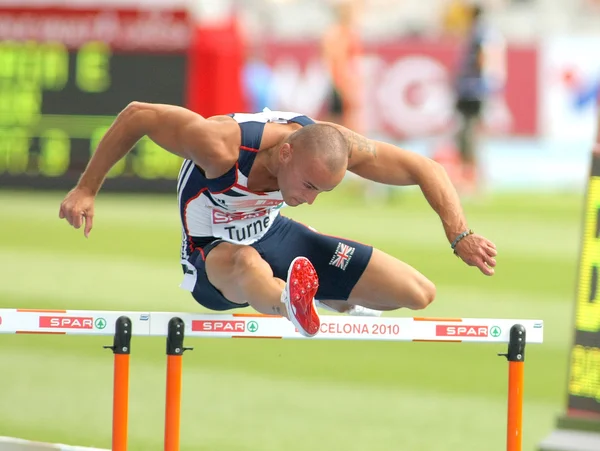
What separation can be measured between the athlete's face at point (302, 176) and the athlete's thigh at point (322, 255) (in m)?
0.78

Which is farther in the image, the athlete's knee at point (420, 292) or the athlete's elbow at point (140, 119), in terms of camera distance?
the athlete's knee at point (420, 292)

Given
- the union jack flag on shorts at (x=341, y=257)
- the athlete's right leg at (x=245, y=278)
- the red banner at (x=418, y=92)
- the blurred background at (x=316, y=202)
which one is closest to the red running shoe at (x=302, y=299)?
the athlete's right leg at (x=245, y=278)

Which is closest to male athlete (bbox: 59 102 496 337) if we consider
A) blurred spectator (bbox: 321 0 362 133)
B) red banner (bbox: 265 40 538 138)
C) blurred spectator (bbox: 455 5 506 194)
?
blurred spectator (bbox: 321 0 362 133)

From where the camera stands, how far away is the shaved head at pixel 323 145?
5.09m

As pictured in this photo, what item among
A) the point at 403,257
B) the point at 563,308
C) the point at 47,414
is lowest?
the point at 47,414

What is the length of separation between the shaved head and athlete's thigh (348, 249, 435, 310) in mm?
1024

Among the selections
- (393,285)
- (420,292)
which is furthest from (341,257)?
(420,292)

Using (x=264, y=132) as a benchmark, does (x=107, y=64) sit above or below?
above

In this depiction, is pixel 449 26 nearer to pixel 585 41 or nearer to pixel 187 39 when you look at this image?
pixel 585 41

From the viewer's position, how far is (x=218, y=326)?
4973 mm

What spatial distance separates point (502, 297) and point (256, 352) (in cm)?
288

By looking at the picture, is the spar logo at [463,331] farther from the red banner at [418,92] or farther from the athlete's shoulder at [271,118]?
the red banner at [418,92]

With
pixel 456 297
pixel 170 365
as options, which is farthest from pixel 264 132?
pixel 456 297

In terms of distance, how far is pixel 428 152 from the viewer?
21.4 m
